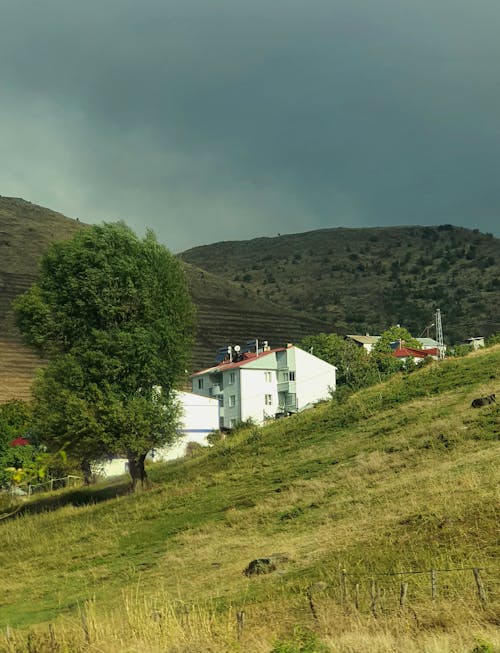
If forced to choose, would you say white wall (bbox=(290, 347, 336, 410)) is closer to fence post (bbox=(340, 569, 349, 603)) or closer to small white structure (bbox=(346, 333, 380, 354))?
small white structure (bbox=(346, 333, 380, 354))

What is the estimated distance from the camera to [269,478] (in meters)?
46.3

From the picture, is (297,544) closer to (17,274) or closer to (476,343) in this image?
(476,343)

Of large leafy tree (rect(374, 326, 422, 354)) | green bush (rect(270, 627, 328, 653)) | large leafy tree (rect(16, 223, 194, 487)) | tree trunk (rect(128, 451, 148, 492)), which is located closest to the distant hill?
large leafy tree (rect(374, 326, 422, 354))

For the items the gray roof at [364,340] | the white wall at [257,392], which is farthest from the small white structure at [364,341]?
the white wall at [257,392]

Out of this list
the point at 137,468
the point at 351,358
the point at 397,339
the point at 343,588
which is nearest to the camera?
the point at 343,588

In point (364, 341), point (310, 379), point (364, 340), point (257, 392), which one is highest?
point (364, 340)

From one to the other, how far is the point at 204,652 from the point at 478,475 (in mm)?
18350

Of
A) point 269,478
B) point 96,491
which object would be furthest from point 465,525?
point 96,491

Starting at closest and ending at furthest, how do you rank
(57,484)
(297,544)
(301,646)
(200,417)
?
(301,646), (297,544), (57,484), (200,417)

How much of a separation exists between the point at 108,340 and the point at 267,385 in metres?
54.3

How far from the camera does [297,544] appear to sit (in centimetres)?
3003

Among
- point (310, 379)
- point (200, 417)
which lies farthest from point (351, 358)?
point (200, 417)

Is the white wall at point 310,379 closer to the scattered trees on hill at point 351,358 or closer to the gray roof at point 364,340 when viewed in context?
the scattered trees on hill at point 351,358

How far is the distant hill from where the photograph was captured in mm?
114188
